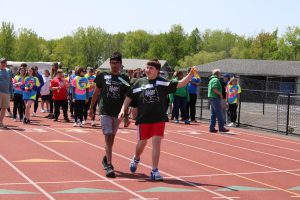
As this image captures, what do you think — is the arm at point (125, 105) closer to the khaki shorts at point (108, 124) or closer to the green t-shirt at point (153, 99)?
the green t-shirt at point (153, 99)

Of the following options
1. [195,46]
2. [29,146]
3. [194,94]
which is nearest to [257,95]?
[194,94]

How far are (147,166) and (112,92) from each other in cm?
173

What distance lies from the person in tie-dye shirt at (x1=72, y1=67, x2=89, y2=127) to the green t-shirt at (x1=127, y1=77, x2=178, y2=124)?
9.02 meters

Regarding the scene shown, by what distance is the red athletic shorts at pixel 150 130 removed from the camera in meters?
9.40

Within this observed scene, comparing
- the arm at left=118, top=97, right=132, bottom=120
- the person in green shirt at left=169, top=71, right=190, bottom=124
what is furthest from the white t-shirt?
the arm at left=118, top=97, right=132, bottom=120

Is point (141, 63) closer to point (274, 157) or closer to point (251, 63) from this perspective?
point (251, 63)

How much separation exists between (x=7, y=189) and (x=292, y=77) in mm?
54593

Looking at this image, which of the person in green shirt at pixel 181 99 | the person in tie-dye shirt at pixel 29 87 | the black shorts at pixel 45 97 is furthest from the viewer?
the black shorts at pixel 45 97

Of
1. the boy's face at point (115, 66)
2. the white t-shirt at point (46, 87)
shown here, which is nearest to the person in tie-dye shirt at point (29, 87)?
the white t-shirt at point (46, 87)

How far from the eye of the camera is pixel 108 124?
32.0 ft

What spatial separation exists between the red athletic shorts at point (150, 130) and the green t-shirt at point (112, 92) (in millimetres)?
549

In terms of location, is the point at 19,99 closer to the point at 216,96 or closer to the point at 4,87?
the point at 4,87

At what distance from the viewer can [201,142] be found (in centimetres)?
1543

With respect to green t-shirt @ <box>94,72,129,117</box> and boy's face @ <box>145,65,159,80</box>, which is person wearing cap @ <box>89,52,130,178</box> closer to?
green t-shirt @ <box>94,72,129,117</box>
